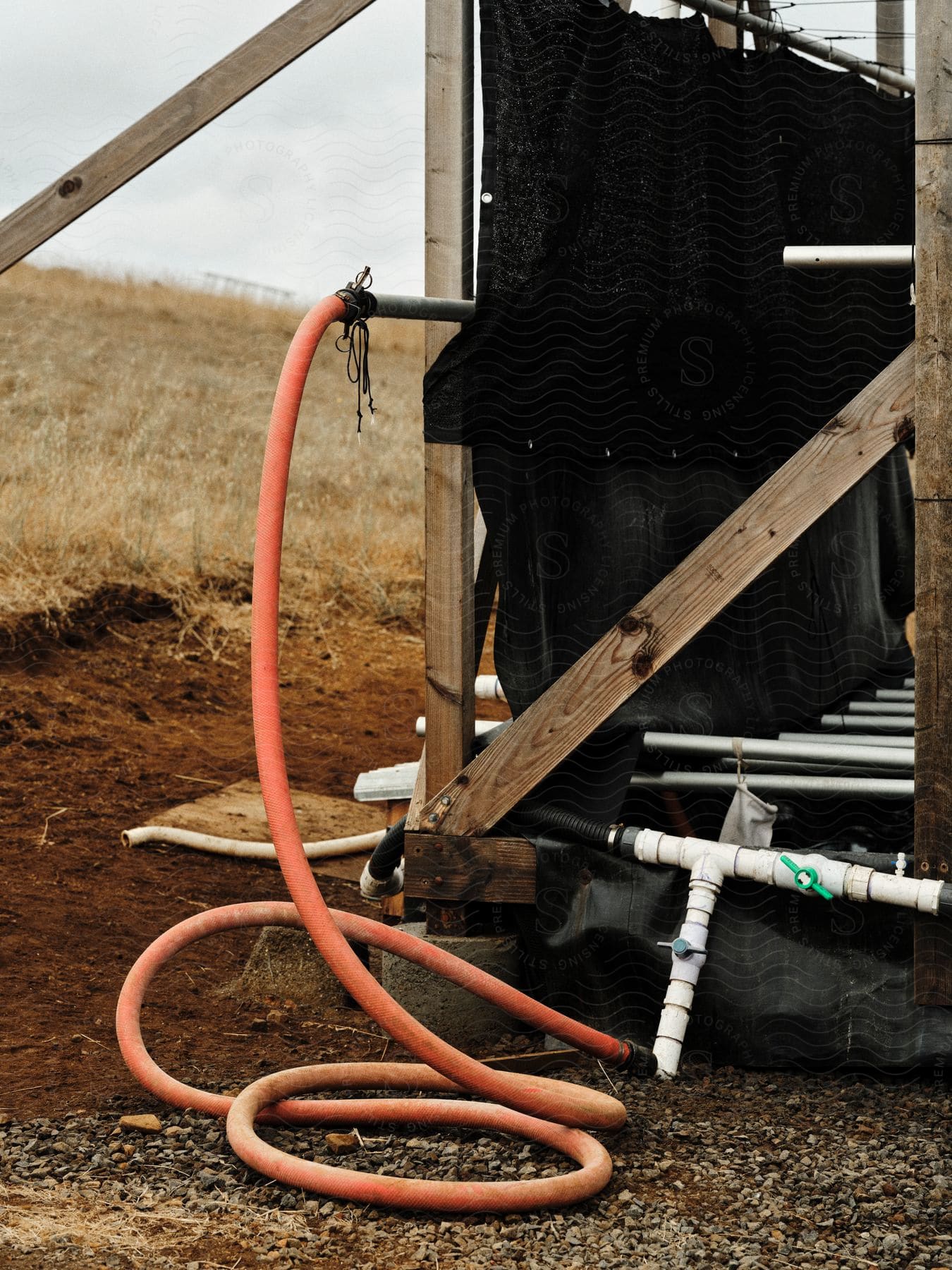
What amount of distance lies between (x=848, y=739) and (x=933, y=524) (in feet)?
4.02

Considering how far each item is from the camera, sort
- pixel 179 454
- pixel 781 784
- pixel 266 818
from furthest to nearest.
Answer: pixel 179 454
pixel 266 818
pixel 781 784

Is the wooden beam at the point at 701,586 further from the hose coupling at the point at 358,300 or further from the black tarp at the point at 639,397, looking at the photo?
the hose coupling at the point at 358,300

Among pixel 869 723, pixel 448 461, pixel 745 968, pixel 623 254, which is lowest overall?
pixel 745 968

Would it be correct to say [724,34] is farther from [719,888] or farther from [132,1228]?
[132,1228]

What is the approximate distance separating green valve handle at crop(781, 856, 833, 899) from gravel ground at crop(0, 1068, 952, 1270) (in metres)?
0.48

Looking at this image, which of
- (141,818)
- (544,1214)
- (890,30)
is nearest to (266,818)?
(141,818)

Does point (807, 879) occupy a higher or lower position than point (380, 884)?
higher

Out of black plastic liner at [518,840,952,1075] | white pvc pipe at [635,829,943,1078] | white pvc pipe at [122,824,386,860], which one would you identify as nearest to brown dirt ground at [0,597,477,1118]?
white pvc pipe at [122,824,386,860]

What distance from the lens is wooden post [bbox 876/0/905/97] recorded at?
546 centimetres

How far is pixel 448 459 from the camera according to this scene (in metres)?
3.36

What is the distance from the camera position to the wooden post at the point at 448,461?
3.27 metres

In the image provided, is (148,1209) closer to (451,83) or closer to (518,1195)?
(518,1195)

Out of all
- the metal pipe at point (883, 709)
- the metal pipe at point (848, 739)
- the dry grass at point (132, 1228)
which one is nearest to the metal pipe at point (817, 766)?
the metal pipe at point (848, 739)

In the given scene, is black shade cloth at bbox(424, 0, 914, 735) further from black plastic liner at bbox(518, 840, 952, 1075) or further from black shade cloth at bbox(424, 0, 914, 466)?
black plastic liner at bbox(518, 840, 952, 1075)
